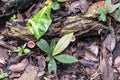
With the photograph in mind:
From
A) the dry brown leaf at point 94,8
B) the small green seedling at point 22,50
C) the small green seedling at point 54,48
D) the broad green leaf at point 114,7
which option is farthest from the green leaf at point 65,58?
the broad green leaf at point 114,7

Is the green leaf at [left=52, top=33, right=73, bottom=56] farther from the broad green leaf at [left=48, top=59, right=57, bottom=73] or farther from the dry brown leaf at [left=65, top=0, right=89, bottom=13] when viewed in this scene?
the dry brown leaf at [left=65, top=0, right=89, bottom=13]

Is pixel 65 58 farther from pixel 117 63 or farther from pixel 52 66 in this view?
pixel 117 63

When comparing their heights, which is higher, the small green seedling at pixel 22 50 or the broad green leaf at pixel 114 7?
the broad green leaf at pixel 114 7

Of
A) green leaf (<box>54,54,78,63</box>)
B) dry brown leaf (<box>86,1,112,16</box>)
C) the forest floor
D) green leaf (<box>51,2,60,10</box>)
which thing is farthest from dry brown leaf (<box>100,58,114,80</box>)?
green leaf (<box>51,2,60,10</box>)

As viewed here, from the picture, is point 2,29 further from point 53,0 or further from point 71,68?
point 71,68

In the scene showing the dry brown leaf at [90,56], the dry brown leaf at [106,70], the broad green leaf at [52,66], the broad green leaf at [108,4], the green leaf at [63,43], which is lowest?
the dry brown leaf at [106,70]

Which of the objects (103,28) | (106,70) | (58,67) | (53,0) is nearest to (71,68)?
(58,67)

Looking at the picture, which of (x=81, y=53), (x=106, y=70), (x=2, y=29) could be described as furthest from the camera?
(x=2, y=29)

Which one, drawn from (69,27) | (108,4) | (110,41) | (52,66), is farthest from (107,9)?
(52,66)

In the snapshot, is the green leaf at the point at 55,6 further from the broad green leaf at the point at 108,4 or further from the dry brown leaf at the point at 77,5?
the broad green leaf at the point at 108,4
